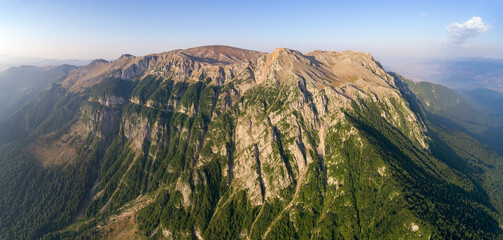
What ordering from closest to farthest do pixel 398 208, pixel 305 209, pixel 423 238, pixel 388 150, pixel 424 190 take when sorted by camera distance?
pixel 423 238
pixel 398 208
pixel 424 190
pixel 305 209
pixel 388 150

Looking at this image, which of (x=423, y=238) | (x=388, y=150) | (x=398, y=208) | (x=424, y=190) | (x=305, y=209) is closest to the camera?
(x=423, y=238)

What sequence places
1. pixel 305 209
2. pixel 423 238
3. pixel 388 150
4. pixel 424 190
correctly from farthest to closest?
pixel 388 150 < pixel 305 209 < pixel 424 190 < pixel 423 238

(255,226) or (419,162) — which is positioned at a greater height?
(419,162)

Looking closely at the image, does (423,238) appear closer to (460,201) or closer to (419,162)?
(460,201)

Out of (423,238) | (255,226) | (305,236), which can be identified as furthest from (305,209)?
(423,238)

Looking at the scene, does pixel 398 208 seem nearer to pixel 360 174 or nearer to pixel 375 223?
pixel 375 223

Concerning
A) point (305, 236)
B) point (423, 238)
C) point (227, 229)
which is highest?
point (423, 238)

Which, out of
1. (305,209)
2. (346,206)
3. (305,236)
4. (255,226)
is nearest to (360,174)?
(346,206)

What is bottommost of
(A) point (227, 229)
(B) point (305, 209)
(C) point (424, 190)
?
(A) point (227, 229)

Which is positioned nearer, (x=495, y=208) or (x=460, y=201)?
(x=460, y=201)
